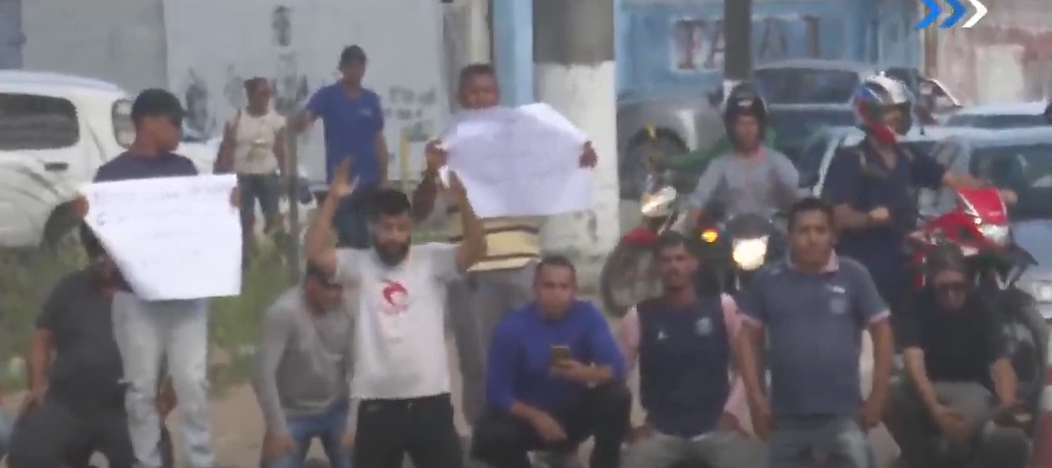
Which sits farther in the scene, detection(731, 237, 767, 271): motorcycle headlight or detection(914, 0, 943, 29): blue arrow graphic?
detection(914, 0, 943, 29): blue arrow graphic

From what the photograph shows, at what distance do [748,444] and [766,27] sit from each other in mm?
27878

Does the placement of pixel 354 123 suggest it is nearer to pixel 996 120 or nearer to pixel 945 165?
pixel 945 165

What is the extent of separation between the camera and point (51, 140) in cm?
1664

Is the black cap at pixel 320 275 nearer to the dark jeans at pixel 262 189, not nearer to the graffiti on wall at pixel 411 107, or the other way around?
the dark jeans at pixel 262 189

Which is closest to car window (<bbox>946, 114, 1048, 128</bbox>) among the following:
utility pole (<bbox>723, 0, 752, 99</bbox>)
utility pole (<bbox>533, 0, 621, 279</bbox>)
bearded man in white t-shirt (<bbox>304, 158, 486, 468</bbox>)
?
utility pole (<bbox>533, 0, 621, 279</bbox>)

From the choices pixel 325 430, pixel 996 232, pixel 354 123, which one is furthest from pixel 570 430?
pixel 354 123

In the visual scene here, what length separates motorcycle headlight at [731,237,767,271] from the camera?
35.6 ft

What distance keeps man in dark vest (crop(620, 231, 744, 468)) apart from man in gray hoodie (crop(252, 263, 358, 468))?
44.7 inches

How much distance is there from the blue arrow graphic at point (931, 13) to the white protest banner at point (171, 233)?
2630 cm

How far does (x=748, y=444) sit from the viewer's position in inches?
335

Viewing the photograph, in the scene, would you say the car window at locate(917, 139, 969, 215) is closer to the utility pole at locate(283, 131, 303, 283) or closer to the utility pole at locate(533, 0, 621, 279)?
the utility pole at locate(533, 0, 621, 279)

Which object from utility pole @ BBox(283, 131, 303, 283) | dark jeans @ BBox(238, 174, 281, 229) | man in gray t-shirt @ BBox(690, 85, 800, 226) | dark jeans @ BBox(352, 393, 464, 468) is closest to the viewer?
dark jeans @ BBox(352, 393, 464, 468)

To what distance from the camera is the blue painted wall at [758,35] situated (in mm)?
34938

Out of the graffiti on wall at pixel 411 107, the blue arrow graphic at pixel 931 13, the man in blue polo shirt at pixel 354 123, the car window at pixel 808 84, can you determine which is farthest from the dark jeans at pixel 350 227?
the blue arrow graphic at pixel 931 13
